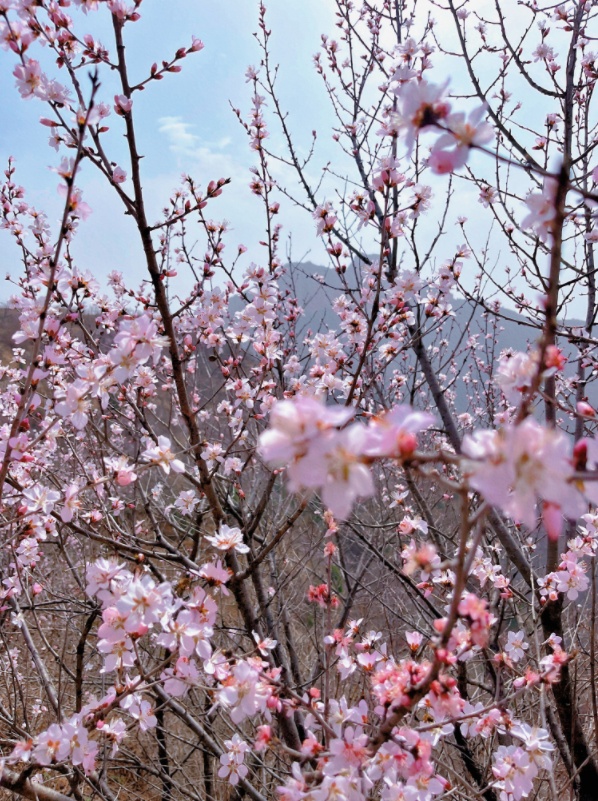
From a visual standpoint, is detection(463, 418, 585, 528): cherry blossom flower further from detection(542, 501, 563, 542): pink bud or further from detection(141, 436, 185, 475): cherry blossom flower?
detection(141, 436, 185, 475): cherry blossom flower

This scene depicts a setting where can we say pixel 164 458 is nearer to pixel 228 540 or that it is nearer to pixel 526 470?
pixel 228 540

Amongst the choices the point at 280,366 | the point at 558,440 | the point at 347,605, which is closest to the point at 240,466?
the point at 280,366

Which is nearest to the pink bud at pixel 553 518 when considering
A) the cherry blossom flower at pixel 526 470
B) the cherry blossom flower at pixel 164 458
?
the cherry blossom flower at pixel 526 470

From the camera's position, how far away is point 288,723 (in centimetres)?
248

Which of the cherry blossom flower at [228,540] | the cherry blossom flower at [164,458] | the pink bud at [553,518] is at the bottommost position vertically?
the pink bud at [553,518]

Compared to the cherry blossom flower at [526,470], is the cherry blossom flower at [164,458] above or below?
above

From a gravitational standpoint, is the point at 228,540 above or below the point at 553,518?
above

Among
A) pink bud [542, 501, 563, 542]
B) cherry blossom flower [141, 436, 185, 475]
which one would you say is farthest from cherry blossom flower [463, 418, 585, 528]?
cherry blossom flower [141, 436, 185, 475]

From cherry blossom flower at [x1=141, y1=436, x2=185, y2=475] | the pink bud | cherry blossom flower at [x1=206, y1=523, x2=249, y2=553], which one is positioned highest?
cherry blossom flower at [x1=141, y1=436, x2=185, y2=475]

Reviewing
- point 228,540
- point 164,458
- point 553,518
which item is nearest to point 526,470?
point 553,518

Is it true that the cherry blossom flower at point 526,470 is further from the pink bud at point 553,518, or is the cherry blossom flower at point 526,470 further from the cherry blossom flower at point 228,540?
the cherry blossom flower at point 228,540

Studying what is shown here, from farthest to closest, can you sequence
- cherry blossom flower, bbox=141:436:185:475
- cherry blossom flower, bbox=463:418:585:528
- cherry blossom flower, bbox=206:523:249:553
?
cherry blossom flower, bbox=206:523:249:553, cherry blossom flower, bbox=141:436:185:475, cherry blossom flower, bbox=463:418:585:528

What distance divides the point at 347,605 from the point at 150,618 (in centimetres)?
241

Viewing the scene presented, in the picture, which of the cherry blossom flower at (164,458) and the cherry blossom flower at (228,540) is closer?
the cherry blossom flower at (164,458)
